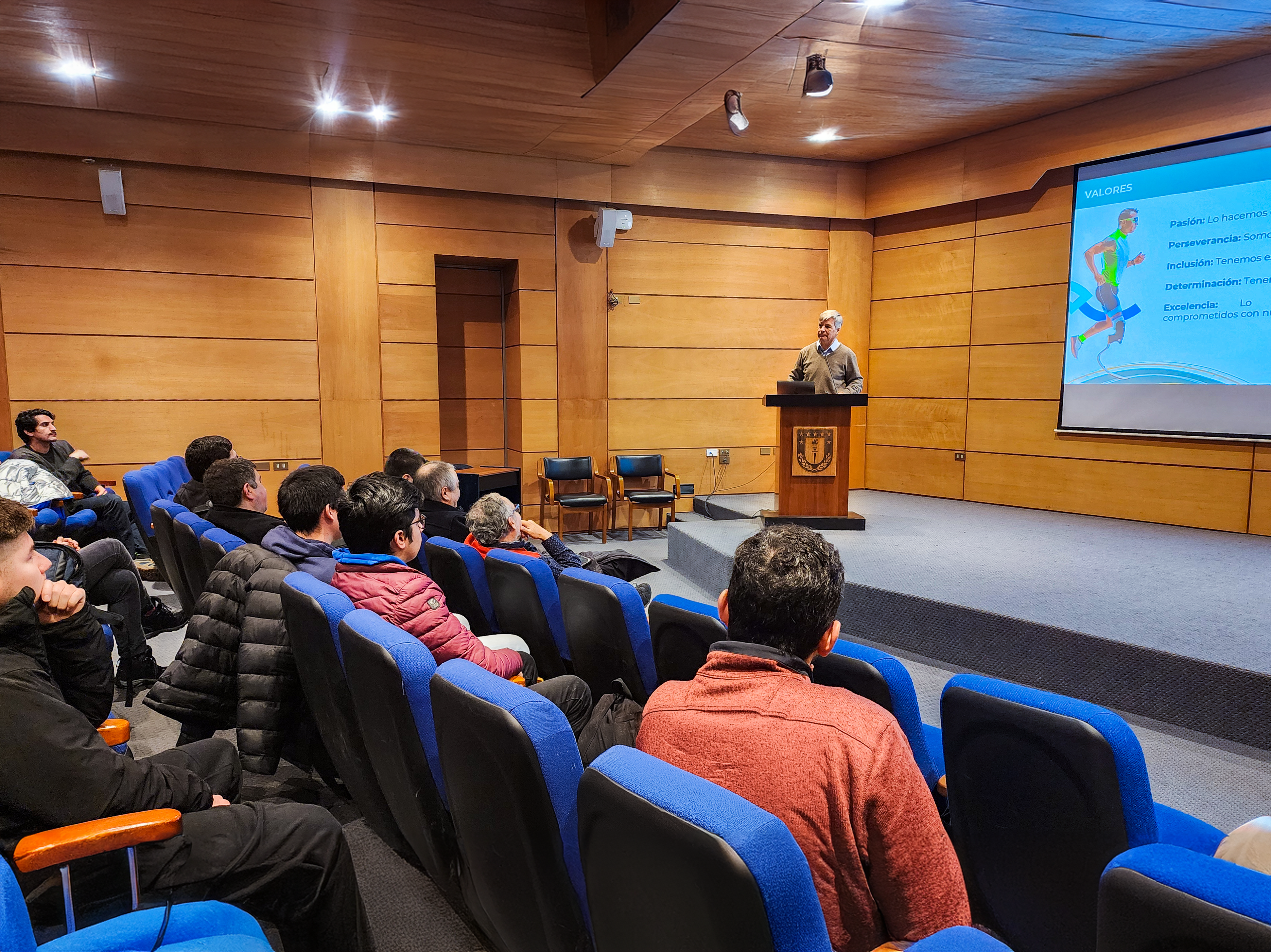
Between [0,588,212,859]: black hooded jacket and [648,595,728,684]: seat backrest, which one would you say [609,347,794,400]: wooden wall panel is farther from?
[0,588,212,859]: black hooded jacket

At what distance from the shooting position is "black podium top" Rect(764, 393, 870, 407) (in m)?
5.71

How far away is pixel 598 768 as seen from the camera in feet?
3.39

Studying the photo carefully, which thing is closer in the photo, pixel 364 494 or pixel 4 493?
pixel 364 494

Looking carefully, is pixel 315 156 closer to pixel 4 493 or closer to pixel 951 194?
pixel 4 493

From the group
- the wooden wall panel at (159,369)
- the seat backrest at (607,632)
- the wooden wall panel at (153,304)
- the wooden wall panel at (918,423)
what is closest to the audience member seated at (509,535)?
the seat backrest at (607,632)

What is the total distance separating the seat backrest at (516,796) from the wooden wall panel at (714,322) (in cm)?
666

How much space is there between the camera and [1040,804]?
4.82 ft

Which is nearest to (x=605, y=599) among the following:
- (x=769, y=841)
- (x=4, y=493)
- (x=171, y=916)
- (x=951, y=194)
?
(x=171, y=916)

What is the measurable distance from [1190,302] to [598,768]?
6868 millimetres

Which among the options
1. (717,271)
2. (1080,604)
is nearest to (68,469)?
(717,271)

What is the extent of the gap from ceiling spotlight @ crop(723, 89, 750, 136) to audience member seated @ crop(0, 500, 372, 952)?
Result: 5.13 meters

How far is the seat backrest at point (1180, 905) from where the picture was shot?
2.68 feet

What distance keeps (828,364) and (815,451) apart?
3.81 ft

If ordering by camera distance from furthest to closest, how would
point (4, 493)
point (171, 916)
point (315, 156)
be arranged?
point (315, 156), point (4, 493), point (171, 916)
